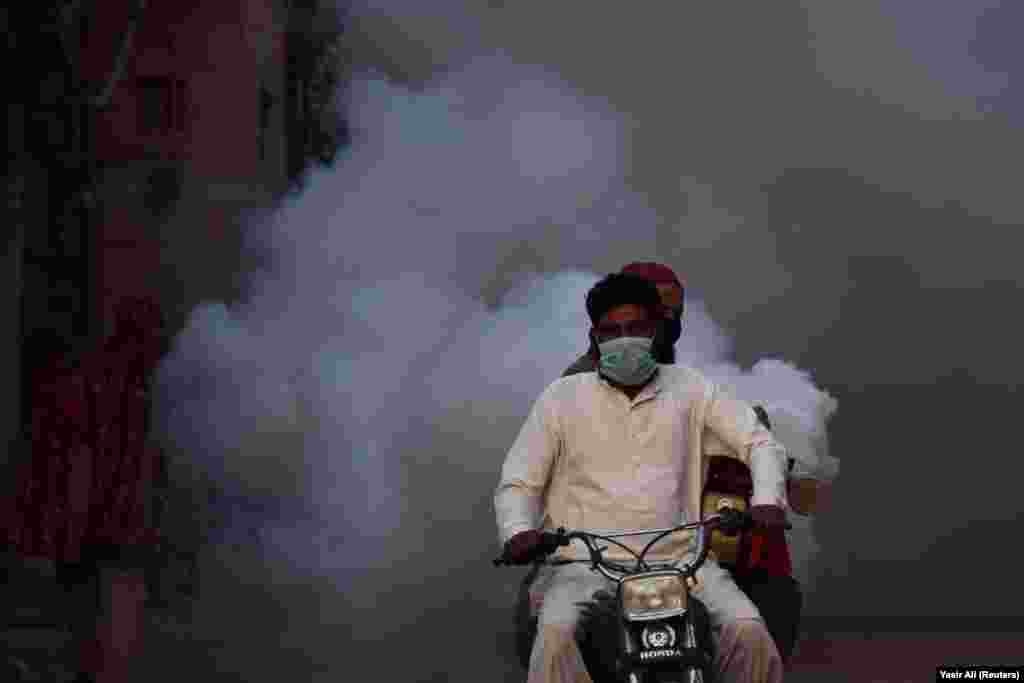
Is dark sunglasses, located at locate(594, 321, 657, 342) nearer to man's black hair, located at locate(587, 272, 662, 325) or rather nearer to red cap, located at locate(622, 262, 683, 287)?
man's black hair, located at locate(587, 272, 662, 325)

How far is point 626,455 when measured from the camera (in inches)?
264

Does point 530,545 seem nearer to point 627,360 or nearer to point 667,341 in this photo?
point 627,360

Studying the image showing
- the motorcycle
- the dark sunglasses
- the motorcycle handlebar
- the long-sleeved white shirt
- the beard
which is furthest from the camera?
the beard

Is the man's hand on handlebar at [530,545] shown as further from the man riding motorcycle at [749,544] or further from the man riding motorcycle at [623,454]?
the man riding motorcycle at [749,544]

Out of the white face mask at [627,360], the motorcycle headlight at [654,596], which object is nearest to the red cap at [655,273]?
the white face mask at [627,360]

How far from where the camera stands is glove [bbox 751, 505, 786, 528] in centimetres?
646

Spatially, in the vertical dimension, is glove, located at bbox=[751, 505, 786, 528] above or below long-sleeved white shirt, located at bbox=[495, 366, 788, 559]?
below

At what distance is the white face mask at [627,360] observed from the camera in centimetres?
673

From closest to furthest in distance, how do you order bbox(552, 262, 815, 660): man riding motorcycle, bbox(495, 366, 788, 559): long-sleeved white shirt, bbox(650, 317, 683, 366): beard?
1. bbox(495, 366, 788, 559): long-sleeved white shirt
2. bbox(552, 262, 815, 660): man riding motorcycle
3. bbox(650, 317, 683, 366): beard

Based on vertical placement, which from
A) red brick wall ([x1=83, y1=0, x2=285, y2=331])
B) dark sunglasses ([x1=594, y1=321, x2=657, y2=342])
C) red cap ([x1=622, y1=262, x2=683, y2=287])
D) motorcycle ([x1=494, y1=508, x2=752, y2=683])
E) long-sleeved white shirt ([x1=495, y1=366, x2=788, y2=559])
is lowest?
motorcycle ([x1=494, y1=508, x2=752, y2=683])

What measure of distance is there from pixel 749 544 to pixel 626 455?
69 cm

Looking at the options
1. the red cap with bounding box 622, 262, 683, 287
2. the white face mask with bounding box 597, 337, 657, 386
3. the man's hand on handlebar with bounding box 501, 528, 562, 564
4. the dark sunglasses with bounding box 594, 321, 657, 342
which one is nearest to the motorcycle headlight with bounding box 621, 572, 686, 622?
the man's hand on handlebar with bounding box 501, 528, 562, 564

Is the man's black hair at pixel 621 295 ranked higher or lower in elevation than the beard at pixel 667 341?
higher

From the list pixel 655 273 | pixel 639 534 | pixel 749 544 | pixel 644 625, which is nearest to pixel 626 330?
pixel 639 534
